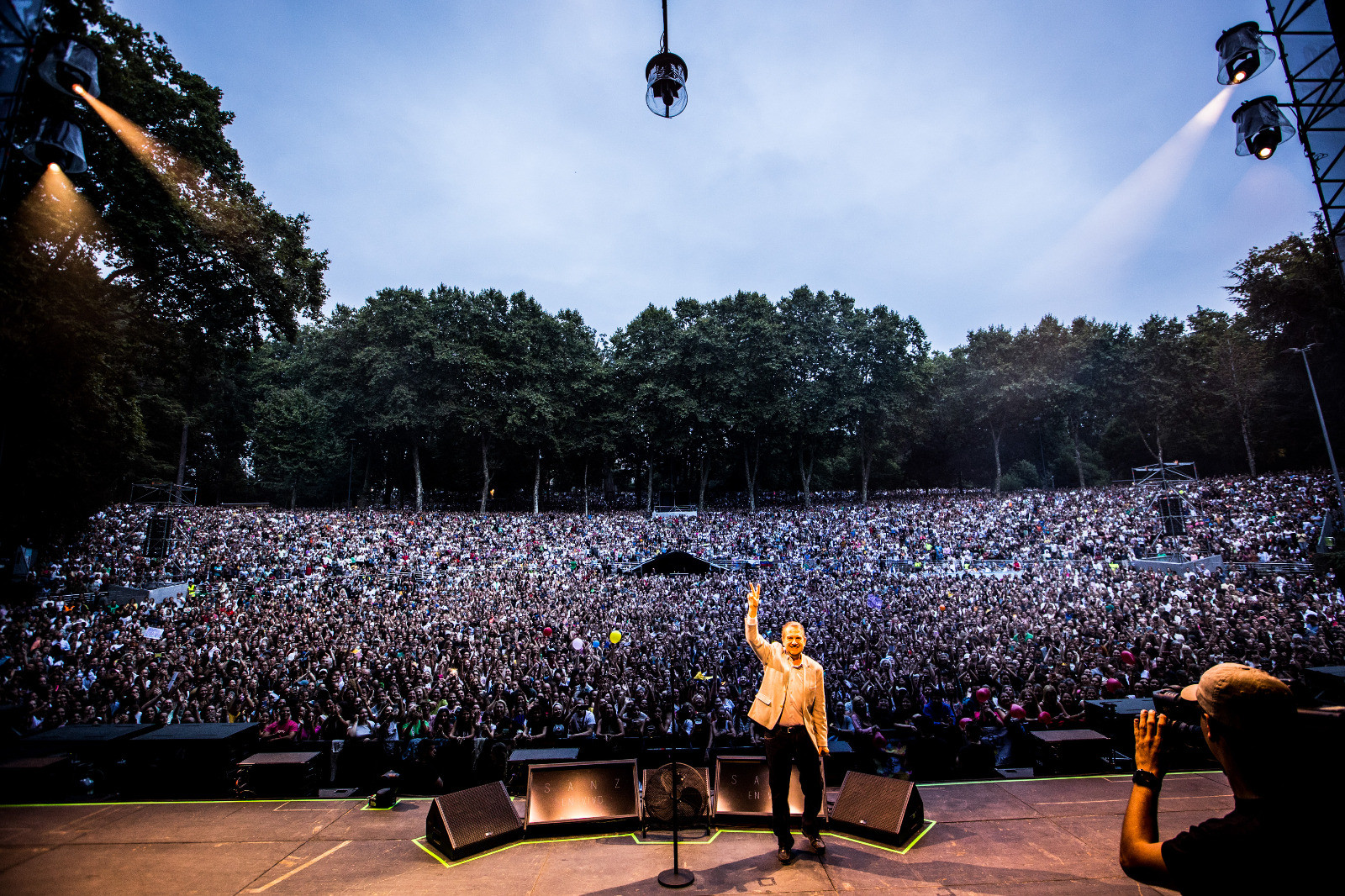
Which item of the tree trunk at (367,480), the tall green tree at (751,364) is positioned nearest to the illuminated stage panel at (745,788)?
the tall green tree at (751,364)

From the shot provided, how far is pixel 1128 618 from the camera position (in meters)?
13.5

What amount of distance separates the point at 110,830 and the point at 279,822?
4.77 feet

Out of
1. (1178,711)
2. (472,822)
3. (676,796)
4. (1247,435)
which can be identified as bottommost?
(472,822)

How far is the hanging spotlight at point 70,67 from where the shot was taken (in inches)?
260

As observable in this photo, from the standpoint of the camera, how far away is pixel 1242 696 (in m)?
1.66

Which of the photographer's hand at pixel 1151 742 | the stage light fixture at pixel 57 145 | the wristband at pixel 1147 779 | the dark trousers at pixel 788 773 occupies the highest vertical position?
the stage light fixture at pixel 57 145

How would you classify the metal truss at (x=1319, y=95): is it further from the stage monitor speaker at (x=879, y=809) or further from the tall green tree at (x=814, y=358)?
the tall green tree at (x=814, y=358)

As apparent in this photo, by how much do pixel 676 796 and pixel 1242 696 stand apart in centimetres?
380

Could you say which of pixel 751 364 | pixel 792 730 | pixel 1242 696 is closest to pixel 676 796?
pixel 792 730

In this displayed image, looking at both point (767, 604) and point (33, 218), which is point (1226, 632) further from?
point (33, 218)

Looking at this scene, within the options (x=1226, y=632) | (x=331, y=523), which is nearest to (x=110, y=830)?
(x=1226, y=632)

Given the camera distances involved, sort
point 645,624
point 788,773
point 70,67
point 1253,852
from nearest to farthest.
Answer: point 1253,852 → point 788,773 → point 70,67 → point 645,624

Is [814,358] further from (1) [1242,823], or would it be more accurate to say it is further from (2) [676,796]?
(1) [1242,823]

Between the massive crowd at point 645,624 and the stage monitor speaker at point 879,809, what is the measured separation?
6.20 feet
